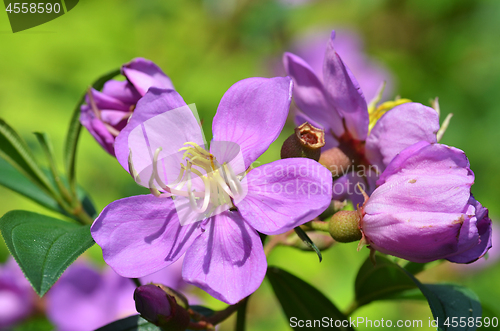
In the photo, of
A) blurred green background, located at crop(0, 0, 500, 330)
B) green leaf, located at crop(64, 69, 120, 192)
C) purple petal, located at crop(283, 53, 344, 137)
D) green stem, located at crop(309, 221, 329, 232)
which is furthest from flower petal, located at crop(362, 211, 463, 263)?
blurred green background, located at crop(0, 0, 500, 330)

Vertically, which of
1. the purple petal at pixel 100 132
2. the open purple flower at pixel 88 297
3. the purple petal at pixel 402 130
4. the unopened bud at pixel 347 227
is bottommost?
the open purple flower at pixel 88 297

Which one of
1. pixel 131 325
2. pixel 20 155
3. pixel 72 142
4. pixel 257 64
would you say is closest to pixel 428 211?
pixel 131 325

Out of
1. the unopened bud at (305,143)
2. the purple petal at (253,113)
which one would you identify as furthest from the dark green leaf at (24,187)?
the unopened bud at (305,143)

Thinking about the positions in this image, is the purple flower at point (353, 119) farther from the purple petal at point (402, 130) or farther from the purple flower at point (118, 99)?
the purple flower at point (118, 99)

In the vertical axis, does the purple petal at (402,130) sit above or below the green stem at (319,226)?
above

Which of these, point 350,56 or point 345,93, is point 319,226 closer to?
point 345,93

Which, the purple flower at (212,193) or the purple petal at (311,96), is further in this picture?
the purple petal at (311,96)

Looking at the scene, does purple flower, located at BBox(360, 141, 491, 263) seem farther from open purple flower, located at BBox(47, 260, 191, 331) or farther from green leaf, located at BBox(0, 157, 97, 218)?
open purple flower, located at BBox(47, 260, 191, 331)
